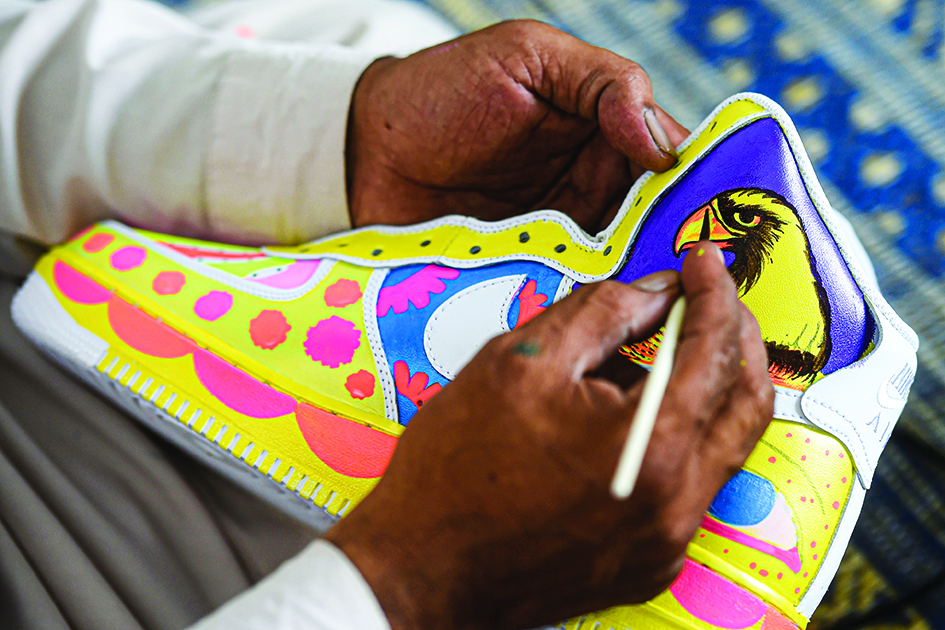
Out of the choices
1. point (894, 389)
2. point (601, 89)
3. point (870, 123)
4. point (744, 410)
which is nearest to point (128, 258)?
point (601, 89)

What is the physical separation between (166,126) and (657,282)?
0.64 m

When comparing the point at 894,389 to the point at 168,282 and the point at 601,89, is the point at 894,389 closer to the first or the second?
the point at 601,89

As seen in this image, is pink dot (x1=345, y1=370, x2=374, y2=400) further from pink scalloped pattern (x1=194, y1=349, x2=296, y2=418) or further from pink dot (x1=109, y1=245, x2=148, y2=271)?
pink dot (x1=109, y1=245, x2=148, y2=271)

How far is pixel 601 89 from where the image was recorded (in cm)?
65

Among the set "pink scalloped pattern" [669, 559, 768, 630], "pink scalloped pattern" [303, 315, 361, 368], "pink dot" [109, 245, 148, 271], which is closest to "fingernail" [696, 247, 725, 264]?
"pink scalloped pattern" [669, 559, 768, 630]

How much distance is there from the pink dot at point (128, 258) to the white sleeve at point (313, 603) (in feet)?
1.48

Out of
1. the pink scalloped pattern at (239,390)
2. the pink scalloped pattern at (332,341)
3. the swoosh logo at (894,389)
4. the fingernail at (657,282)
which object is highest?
the fingernail at (657,282)

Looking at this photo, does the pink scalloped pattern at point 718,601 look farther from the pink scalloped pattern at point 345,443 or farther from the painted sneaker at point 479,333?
the pink scalloped pattern at point 345,443

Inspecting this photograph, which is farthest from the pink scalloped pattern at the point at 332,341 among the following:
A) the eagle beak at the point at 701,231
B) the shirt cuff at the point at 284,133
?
the eagle beak at the point at 701,231

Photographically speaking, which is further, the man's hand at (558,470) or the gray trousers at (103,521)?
the gray trousers at (103,521)

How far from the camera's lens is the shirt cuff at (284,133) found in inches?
30.6

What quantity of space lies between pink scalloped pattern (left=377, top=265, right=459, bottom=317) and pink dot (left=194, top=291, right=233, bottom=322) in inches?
6.6

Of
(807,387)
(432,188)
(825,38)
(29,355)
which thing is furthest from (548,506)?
(825,38)

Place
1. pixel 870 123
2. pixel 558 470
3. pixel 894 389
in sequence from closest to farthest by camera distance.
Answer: pixel 558 470 < pixel 894 389 < pixel 870 123
